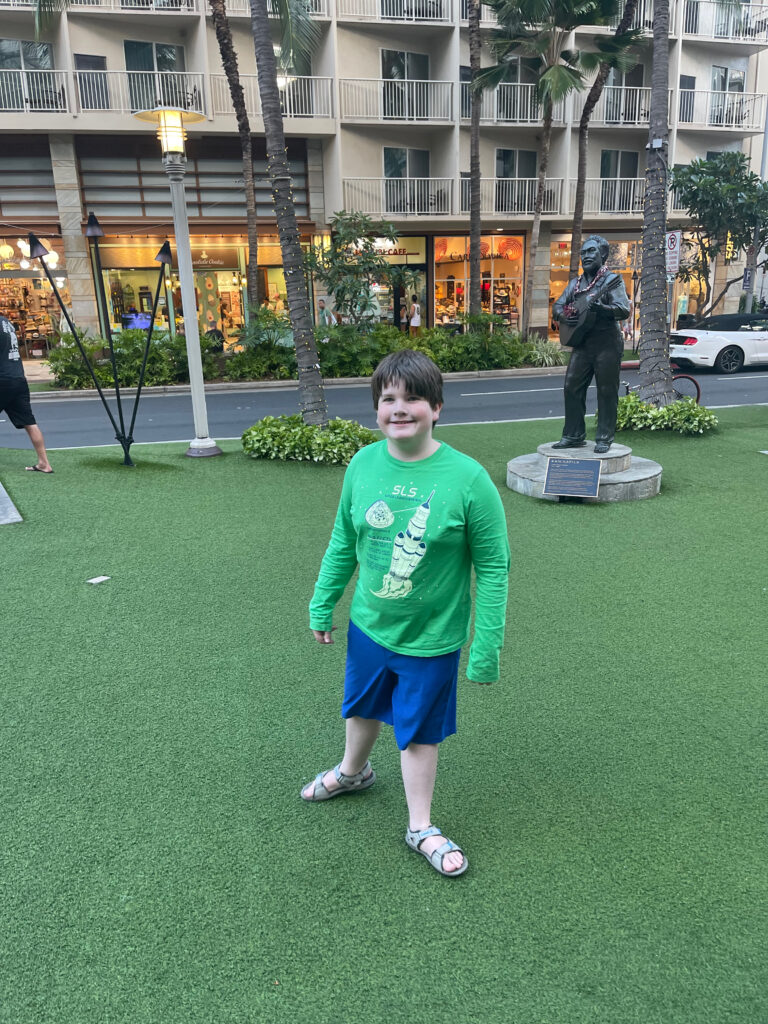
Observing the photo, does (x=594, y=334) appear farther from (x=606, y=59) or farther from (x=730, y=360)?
(x=606, y=59)

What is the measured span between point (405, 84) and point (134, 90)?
25.7 ft

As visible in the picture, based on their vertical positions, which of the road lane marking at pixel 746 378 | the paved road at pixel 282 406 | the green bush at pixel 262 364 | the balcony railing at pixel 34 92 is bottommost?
the paved road at pixel 282 406

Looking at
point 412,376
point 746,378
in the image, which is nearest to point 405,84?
point 746,378

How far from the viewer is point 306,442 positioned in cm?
915

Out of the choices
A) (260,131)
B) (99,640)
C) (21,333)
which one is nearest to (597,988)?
(99,640)

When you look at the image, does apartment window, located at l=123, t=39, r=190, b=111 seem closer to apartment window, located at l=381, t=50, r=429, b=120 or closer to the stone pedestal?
apartment window, located at l=381, t=50, r=429, b=120

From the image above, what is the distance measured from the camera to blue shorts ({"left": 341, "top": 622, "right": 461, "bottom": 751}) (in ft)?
8.11

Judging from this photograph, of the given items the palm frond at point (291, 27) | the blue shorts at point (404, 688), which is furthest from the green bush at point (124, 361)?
the blue shorts at point (404, 688)

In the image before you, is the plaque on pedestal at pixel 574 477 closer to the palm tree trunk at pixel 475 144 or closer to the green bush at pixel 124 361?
the green bush at pixel 124 361

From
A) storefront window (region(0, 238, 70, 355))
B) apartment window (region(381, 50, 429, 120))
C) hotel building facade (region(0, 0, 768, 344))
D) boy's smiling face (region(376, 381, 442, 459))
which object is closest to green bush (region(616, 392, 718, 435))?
boy's smiling face (region(376, 381, 442, 459))

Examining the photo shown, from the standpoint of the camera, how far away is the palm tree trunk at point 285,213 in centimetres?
902

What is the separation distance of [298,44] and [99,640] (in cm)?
1746

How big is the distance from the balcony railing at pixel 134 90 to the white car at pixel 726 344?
13.8 meters

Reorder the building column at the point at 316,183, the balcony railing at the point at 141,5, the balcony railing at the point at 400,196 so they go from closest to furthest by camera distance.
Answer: the balcony railing at the point at 141,5
the balcony railing at the point at 400,196
the building column at the point at 316,183
